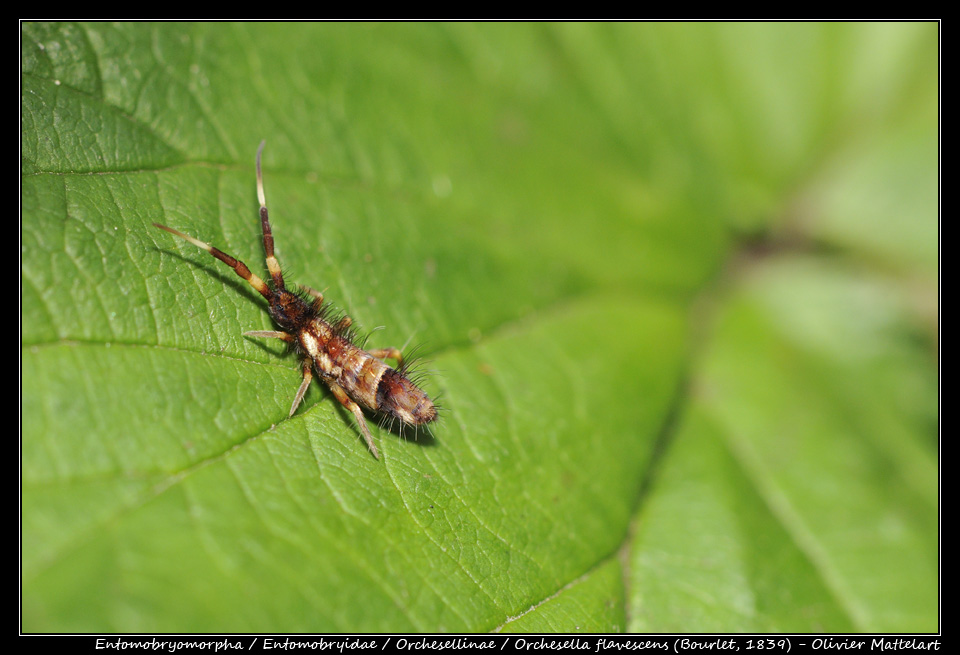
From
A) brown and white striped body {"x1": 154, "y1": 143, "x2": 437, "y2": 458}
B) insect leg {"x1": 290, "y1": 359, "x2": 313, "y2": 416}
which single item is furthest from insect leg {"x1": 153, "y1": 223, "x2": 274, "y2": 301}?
insect leg {"x1": 290, "y1": 359, "x2": 313, "y2": 416}

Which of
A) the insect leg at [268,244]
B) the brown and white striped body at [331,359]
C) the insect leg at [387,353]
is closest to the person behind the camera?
the brown and white striped body at [331,359]

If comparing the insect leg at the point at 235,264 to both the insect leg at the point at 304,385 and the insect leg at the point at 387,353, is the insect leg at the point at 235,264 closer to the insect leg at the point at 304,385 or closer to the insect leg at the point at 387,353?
the insect leg at the point at 304,385

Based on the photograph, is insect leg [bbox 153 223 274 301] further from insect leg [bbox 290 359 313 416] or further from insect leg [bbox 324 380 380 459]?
insect leg [bbox 324 380 380 459]

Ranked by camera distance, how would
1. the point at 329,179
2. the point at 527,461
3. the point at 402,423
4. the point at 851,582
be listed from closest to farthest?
1. the point at 402,423
2. the point at 527,461
3. the point at 329,179
4. the point at 851,582

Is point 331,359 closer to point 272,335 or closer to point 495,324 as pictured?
point 272,335

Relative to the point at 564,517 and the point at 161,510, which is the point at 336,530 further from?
the point at 564,517

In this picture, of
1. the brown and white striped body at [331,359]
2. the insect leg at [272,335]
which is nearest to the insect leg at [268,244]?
the brown and white striped body at [331,359]

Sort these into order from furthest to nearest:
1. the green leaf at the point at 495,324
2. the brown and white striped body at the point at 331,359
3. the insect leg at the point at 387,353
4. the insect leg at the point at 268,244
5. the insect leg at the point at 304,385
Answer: the insect leg at the point at 387,353 → the insect leg at the point at 268,244 → the brown and white striped body at the point at 331,359 → the insect leg at the point at 304,385 → the green leaf at the point at 495,324

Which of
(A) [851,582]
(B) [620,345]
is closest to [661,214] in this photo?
(B) [620,345]
